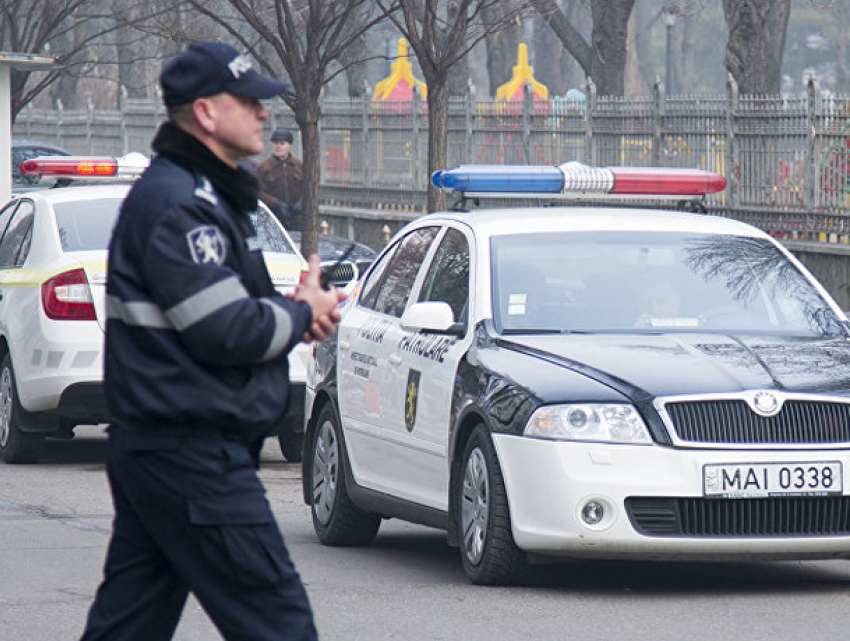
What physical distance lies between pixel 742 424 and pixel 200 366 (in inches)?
135

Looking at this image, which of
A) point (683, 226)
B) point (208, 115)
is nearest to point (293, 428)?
point (683, 226)

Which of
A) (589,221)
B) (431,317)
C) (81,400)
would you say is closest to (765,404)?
(431,317)

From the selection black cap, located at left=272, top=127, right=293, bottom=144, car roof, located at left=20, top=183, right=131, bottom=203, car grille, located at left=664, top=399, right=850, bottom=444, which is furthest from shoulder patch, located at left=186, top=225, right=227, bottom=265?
black cap, located at left=272, top=127, right=293, bottom=144

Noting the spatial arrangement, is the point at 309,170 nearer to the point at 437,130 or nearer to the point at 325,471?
the point at 437,130

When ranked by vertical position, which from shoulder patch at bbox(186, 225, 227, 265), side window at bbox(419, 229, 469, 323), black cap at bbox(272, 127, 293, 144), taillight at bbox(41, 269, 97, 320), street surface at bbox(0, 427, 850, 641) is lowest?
street surface at bbox(0, 427, 850, 641)

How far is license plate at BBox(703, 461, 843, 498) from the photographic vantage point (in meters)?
7.27

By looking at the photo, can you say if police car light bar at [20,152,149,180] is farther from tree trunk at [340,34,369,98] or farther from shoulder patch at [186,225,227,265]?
tree trunk at [340,34,369,98]

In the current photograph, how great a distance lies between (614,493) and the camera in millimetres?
7270

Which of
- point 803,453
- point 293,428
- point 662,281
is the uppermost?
point 662,281

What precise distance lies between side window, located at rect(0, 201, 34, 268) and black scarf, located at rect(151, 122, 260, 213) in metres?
8.08

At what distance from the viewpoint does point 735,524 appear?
7.35 m

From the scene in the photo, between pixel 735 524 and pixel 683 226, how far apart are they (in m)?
1.82

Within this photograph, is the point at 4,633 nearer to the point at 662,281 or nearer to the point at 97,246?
the point at 662,281

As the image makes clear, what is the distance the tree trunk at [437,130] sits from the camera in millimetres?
18453
